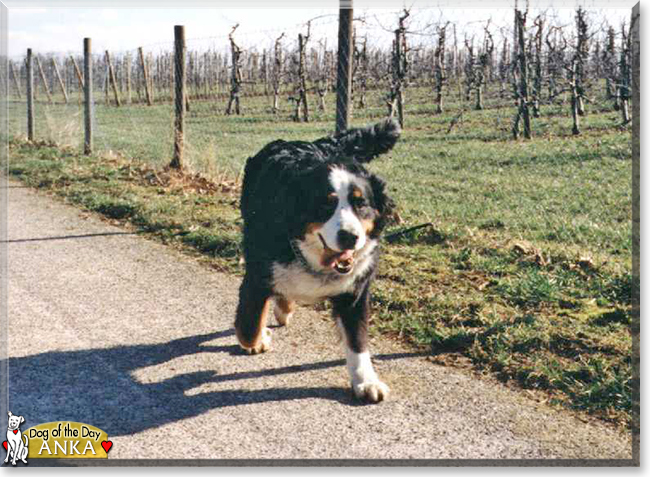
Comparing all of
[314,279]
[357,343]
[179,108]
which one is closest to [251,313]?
[314,279]

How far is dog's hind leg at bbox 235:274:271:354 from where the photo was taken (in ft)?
12.7

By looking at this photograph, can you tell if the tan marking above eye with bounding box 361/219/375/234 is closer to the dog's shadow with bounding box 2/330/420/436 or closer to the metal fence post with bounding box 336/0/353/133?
the dog's shadow with bounding box 2/330/420/436

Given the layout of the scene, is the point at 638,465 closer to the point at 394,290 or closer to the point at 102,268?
the point at 394,290

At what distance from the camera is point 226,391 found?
3703 millimetres

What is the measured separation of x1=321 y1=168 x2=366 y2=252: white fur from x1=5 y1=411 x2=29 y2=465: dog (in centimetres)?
165

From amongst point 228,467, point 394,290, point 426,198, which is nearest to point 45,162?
point 426,198

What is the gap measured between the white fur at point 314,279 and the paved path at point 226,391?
526 millimetres

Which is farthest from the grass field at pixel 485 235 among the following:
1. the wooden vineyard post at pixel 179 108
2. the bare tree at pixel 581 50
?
the bare tree at pixel 581 50

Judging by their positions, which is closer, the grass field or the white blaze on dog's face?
the white blaze on dog's face

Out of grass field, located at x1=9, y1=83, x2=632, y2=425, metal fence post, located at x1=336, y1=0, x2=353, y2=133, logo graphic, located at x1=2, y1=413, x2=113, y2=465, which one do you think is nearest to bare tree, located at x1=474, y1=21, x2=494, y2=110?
grass field, located at x1=9, y1=83, x2=632, y2=425

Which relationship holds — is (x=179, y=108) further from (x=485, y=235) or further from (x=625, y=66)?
(x=625, y=66)

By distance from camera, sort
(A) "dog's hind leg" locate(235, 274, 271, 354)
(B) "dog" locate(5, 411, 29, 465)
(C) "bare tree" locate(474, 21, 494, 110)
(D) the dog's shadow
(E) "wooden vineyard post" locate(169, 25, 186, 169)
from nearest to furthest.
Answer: (B) "dog" locate(5, 411, 29, 465)
(D) the dog's shadow
(A) "dog's hind leg" locate(235, 274, 271, 354)
(E) "wooden vineyard post" locate(169, 25, 186, 169)
(C) "bare tree" locate(474, 21, 494, 110)

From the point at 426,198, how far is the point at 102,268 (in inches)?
215

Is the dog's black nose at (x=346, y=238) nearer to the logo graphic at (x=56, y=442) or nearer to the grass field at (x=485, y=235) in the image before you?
the grass field at (x=485, y=235)
